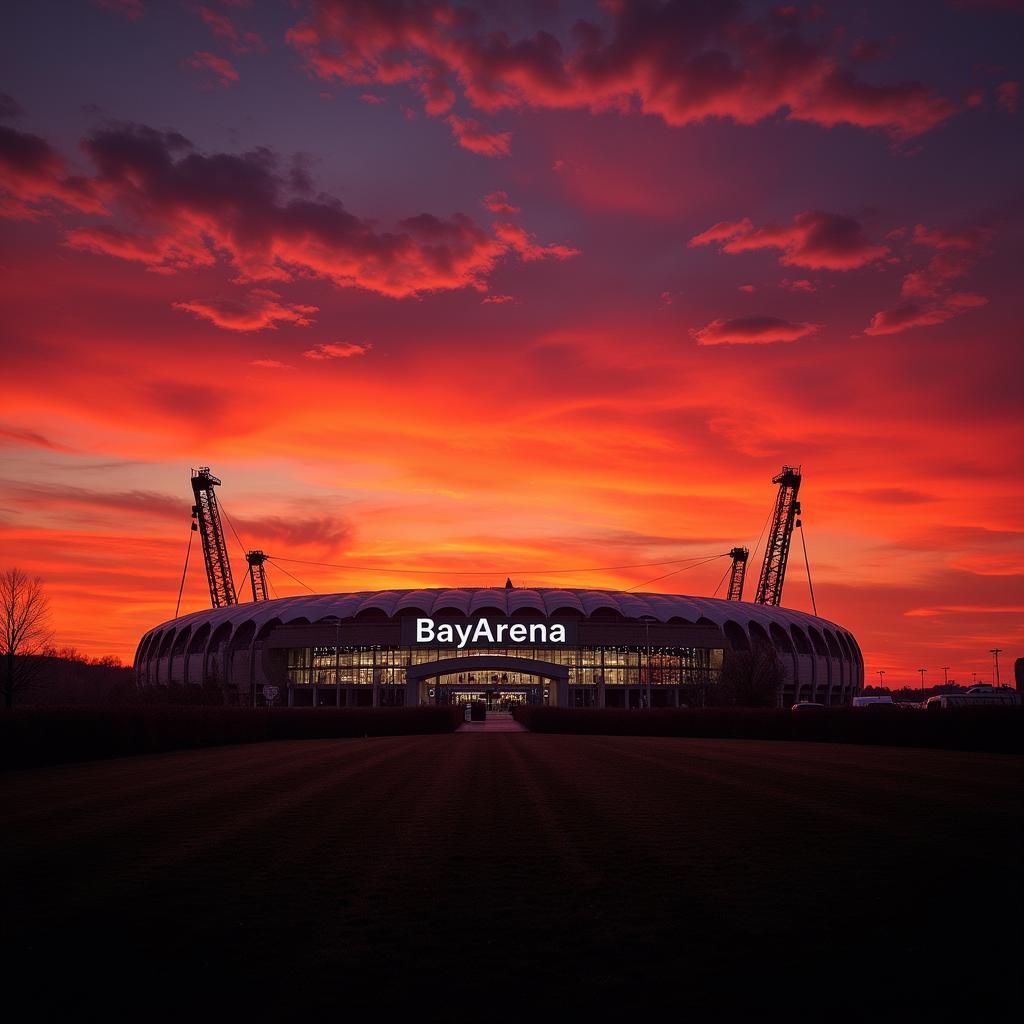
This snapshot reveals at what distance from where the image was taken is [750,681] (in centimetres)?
7794

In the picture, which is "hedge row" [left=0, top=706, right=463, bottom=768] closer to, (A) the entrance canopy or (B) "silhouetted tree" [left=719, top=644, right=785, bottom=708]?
(B) "silhouetted tree" [left=719, top=644, right=785, bottom=708]

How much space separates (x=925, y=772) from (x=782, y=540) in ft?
419

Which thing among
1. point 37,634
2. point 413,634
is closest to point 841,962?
point 37,634

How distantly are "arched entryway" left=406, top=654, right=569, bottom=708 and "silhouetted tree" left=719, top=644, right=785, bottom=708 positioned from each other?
2058 cm

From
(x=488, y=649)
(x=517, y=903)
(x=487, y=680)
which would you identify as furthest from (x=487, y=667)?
(x=517, y=903)

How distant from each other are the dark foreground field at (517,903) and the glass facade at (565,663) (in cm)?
8698

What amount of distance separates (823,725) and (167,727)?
33.2m

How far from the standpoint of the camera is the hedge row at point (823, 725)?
38.2 metres

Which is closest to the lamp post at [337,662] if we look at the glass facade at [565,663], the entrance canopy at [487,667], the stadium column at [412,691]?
the glass facade at [565,663]

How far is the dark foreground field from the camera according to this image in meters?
7.22

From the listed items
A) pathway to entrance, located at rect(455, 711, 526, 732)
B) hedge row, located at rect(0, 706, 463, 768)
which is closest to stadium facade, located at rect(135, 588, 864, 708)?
pathway to entrance, located at rect(455, 711, 526, 732)

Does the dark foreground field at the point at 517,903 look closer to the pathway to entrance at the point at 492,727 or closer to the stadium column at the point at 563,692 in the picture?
the pathway to entrance at the point at 492,727

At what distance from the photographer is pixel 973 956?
8109mm

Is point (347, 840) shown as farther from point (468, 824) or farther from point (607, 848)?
point (607, 848)
